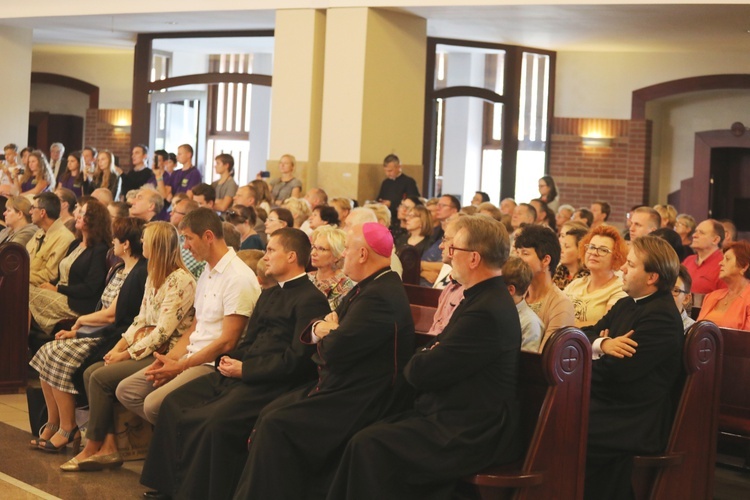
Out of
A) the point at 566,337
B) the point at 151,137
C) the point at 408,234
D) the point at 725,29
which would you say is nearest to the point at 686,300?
the point at 566,337

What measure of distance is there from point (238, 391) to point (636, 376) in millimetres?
1837

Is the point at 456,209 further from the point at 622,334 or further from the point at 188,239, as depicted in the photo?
the point at 622,334

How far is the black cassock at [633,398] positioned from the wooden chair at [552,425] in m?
0.25

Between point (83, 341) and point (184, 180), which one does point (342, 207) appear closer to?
point (184, 180)

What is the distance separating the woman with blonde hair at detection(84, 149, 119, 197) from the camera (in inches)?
516

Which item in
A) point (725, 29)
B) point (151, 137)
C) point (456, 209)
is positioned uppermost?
point (725, 29)

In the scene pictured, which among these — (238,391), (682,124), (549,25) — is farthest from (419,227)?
(682,124)

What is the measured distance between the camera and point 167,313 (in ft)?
18.7

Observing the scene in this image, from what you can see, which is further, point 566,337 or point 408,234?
point 408,234

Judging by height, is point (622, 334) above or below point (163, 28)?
below

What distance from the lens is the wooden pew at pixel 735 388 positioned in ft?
17.3

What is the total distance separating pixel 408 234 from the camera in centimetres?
974

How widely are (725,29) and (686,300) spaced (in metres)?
8.93

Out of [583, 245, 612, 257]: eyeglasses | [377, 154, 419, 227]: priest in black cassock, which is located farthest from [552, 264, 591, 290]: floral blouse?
[377, 154, 419, 227]: priest in black cassock
